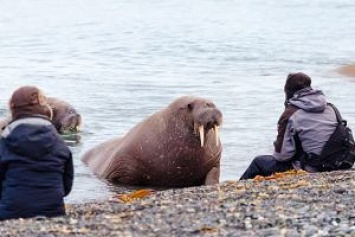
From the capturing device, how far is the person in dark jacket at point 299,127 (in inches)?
362

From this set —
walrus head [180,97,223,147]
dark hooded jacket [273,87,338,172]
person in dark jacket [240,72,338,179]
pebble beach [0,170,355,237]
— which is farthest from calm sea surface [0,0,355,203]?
pebble beach [0,170,355,237]

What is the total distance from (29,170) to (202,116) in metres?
3.15

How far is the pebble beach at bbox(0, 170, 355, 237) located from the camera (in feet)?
18.5

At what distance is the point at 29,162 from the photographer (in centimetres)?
656

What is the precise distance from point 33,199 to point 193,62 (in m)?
17.9

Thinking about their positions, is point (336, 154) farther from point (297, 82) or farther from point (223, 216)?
point (223, 216)

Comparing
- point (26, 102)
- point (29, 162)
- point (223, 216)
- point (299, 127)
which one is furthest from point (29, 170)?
point (299, 127)

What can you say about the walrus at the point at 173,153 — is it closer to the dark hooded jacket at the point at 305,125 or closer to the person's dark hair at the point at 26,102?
the dark hooded jacket at the point at 305,125

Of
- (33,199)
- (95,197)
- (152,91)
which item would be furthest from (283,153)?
(152,91)

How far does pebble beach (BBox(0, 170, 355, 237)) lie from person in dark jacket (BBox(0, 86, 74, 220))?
0.18 metres

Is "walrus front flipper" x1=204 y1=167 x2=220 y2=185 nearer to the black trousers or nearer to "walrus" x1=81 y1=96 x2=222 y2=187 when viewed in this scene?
"walrus" x1=81 y1=96 x2=222 y2=187

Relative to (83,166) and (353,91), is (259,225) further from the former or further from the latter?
(353,91)

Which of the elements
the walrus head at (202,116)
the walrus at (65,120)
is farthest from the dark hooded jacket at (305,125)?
the walrus at (65,120)

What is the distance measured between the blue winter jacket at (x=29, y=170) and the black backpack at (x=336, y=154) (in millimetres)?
3346
